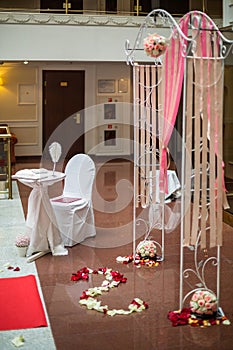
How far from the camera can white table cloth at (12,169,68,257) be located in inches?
236

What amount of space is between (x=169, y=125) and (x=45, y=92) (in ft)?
31.8

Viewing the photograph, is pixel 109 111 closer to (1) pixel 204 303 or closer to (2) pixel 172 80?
(2) pixel 172 80

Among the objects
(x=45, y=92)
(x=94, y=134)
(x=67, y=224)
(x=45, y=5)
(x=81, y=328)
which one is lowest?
(x=81, y=328)

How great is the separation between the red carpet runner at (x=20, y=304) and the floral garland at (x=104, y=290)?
398 mm

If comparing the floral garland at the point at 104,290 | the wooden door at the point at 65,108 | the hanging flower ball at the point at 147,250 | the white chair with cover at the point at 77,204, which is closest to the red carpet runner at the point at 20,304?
the floral garland at the point at 104,290

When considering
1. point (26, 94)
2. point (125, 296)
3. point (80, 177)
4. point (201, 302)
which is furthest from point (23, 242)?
point (26, 94)

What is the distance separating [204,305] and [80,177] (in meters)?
2.78

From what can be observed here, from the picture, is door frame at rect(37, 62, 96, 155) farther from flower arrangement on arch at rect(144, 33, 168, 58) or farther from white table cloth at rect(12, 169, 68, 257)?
flower arrangement on arch at rect(144, 33, 168, 58)

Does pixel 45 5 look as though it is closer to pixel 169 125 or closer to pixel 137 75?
pixel 137 75

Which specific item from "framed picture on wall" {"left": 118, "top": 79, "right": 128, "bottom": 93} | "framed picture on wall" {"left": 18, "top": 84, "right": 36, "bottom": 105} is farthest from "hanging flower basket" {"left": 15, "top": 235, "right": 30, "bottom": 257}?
"framed picture on wall" {"left": 118, "top": 79, "right": 128, "bottom": 93}

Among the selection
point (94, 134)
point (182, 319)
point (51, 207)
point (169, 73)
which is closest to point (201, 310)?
point (182, 319)

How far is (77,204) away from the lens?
646 centimetres

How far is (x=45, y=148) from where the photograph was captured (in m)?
14.0

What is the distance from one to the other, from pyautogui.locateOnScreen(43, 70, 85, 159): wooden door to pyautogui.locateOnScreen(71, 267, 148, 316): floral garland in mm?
8675
